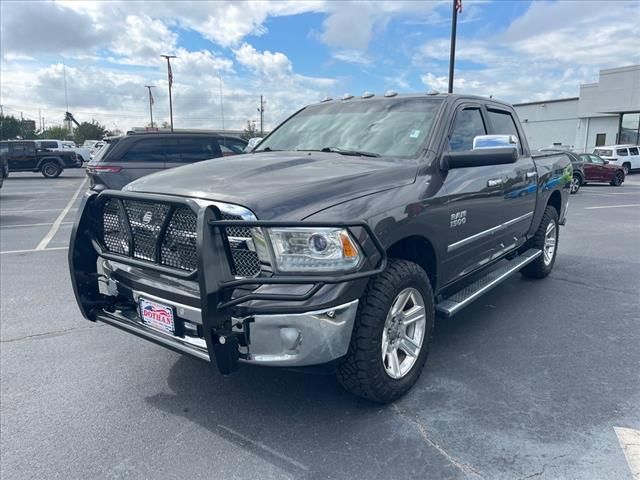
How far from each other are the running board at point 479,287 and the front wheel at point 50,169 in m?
26.1

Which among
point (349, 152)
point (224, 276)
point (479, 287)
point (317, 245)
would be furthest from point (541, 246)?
point (224, 276)

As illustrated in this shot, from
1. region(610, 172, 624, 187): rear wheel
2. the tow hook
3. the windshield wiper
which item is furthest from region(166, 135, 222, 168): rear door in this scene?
region(610, 172, 624, 187): rear wheel

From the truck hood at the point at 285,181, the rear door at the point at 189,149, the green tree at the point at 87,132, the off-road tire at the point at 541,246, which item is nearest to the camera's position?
the truck hood at the point at 285,181

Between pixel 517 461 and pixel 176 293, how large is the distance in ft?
6.49

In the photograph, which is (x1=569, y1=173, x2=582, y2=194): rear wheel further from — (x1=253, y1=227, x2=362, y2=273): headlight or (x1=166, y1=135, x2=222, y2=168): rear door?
(x1=253, y1=227, x2=362, y2=273): headlight

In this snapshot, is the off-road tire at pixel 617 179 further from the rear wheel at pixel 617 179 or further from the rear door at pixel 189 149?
the rear door at pixel 189 149

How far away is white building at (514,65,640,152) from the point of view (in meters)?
35.4

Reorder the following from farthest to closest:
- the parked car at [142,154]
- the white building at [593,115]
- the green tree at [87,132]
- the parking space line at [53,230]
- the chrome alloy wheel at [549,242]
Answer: the green tree at [87,132]
the white building at [593,115]
the parked car at [142,154]
the parking space line at [53,230]
the chrome alloy wheel at [549,242]

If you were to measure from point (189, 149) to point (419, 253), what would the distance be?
9.09 meters

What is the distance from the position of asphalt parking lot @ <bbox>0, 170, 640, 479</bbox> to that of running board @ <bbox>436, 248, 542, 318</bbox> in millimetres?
413

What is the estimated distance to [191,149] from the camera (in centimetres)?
1156

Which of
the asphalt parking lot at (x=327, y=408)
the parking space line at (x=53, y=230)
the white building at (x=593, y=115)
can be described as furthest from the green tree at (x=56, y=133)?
the asphalt parking lot at (x=327, y=408)

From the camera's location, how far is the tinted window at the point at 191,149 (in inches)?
444

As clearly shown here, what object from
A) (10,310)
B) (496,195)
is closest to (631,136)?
(496,195)
